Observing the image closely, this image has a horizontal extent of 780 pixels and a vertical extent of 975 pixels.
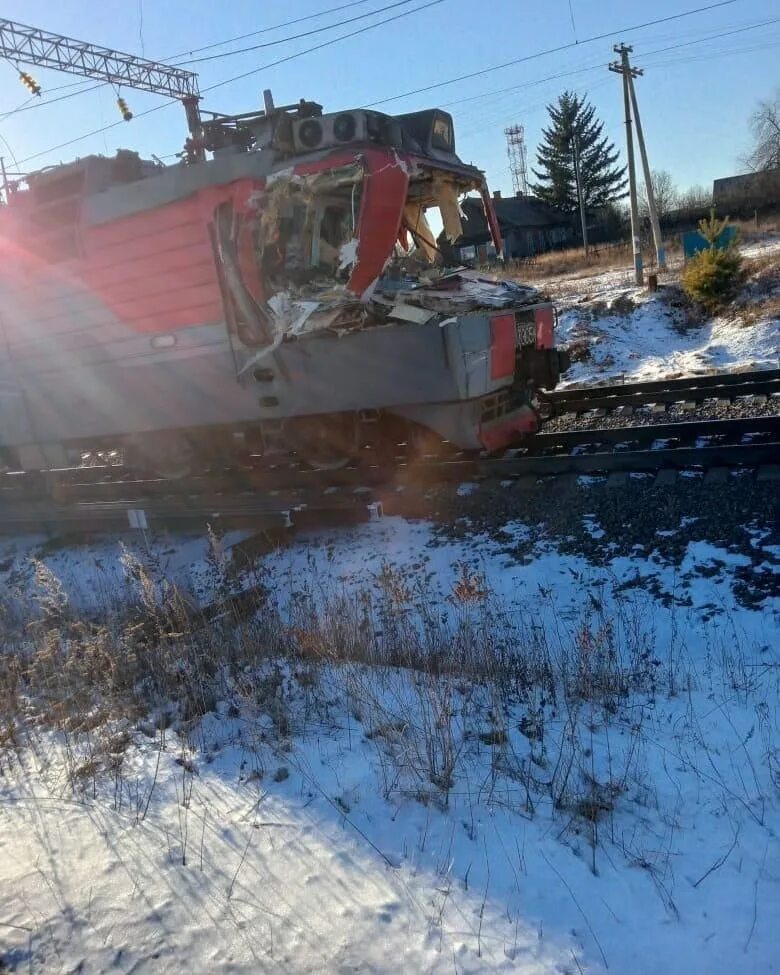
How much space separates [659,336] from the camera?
1598 cm

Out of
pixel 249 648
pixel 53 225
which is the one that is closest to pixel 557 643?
pixel 249 648

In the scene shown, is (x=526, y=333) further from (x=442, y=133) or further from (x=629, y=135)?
(x=629, y=135)

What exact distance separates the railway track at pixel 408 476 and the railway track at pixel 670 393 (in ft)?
4.53

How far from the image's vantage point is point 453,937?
2.17 meters

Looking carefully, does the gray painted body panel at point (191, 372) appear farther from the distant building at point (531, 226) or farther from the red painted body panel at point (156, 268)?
the distant building at point (531, 226)

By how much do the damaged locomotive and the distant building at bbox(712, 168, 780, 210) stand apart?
143 ft

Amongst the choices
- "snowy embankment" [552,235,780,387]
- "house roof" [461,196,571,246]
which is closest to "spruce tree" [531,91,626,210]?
"house roof" [461,196,571,246]

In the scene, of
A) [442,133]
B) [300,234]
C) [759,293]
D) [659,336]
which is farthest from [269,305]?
[759,293]

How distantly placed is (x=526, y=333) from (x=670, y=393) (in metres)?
2.35

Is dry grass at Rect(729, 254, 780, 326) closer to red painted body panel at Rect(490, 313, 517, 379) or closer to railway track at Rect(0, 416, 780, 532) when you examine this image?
railway track at Rect(0, 416, 780, 532)

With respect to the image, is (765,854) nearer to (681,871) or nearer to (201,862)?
(681,871)

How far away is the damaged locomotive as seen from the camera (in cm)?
620

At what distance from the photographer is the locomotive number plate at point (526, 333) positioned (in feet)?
23.7

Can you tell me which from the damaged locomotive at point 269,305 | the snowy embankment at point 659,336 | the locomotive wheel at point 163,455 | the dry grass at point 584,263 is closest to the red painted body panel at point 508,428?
the damaged locomotive at point 269,305
